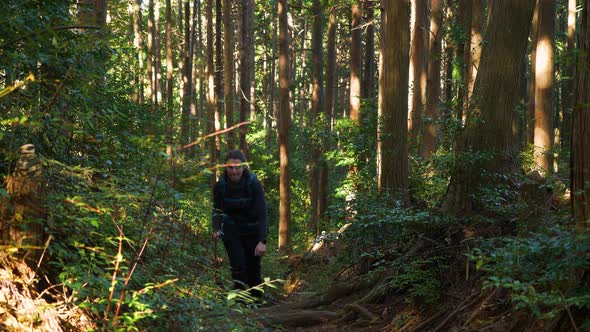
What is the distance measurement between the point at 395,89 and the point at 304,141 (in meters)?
8.32

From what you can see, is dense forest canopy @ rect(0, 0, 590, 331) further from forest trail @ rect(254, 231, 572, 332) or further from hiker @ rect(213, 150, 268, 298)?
hiker @ rect(213, 150, 268, 298)

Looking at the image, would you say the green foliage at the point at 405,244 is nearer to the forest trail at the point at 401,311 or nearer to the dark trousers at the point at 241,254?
the forest trail at the point at 401,311

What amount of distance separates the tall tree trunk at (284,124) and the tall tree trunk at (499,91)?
994cm

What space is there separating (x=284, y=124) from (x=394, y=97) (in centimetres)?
768

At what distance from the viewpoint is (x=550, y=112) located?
17.5 meters

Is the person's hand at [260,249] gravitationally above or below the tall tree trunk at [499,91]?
below

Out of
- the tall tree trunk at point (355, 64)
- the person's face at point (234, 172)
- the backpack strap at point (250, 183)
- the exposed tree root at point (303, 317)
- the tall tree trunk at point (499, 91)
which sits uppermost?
the tall tree trunk at point (355, 64)

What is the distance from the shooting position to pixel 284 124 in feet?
58.1

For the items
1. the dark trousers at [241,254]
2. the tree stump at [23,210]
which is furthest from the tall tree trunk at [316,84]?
the tree stump at [23,210]

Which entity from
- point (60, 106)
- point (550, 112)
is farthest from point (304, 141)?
point (60, 106)

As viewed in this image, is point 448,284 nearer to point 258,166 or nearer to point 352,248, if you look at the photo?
point 352,248

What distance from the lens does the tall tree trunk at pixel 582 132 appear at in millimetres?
3934

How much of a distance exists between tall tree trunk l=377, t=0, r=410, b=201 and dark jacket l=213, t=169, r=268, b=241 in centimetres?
324

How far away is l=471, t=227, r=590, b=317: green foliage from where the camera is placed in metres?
3.54
